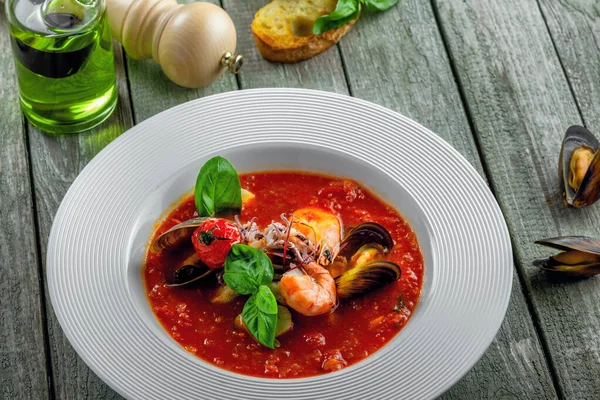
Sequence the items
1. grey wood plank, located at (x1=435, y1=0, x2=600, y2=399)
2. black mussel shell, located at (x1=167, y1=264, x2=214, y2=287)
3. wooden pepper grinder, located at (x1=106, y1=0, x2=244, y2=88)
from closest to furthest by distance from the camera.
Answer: black mussel shell, located at (x1=167, y1=264, x2=214, y2=287), grey wood plank, located at (x1=435, y1=0, x2=600, y2=399), wooden pepper grinder, located at (x1=106, y1=0, x2=244, y2=88)

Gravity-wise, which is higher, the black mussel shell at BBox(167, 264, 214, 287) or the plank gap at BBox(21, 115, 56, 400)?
the black mussel shell at BBox(167, 264, 214, 287)

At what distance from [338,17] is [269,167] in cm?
87

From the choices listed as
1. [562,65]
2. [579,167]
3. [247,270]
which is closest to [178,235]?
[247,270]

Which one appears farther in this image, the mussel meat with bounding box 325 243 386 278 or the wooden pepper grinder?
the wooden pepper grinder

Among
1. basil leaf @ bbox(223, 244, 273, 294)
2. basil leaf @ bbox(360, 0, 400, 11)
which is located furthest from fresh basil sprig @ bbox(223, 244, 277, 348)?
basil leaf @ bbox(360, 0, 400, 11)

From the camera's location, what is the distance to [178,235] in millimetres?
2941

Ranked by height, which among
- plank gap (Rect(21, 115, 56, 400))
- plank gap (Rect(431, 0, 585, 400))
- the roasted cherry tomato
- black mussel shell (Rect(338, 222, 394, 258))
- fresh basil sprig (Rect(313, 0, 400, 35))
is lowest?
plank gap (Rect(21, 115, 56, 400))

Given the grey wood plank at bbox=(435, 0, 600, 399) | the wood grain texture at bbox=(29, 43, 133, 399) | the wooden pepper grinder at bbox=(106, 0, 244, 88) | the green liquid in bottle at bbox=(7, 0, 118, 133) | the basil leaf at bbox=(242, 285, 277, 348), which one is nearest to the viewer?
the basil leaf at bbox=(242, 285, 277, 348)

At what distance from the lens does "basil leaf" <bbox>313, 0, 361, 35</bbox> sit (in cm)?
379

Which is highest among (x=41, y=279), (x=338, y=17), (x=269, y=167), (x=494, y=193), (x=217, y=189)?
(x=338, y=17)

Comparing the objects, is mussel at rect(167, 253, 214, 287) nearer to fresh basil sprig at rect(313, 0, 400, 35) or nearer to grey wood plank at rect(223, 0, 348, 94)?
grey wood plank at rect(223, 0, 348, 94)

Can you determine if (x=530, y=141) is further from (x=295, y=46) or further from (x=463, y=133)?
(x=295, y=46)

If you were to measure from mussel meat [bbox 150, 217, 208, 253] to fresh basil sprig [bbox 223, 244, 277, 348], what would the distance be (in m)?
0.23

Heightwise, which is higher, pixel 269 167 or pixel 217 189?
pixel 217 189
